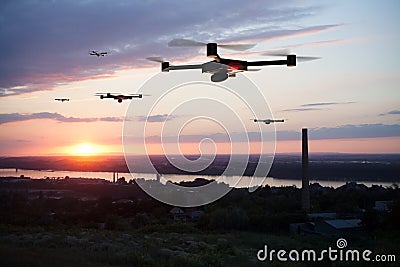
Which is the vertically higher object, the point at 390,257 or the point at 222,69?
the point at 222,69

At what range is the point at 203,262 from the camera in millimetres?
10016

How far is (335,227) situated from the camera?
18094 mm

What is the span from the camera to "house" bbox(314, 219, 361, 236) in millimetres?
18109

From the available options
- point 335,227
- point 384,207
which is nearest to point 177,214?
point 335,227

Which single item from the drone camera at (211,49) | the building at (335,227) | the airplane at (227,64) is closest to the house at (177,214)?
the building at (335,227)

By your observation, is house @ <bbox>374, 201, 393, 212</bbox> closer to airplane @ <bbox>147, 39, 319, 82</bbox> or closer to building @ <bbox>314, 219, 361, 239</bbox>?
building @ <bbox>314, 219, 361, 239</bbox>

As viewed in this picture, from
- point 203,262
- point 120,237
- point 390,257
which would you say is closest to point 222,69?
point 203,262

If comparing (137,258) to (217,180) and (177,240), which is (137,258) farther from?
(217,180)

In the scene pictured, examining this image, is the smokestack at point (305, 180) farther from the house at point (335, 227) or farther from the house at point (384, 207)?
the house at point (335, 227)

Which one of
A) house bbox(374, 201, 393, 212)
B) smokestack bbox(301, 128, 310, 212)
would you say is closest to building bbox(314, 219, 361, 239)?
house bbox(374, 201, 393, 212)

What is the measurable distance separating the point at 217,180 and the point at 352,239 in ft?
78.6

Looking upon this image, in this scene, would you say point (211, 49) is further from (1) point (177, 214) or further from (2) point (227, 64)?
(1) point (177, 214)

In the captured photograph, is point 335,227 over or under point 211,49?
under

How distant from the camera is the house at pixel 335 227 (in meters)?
18.1
